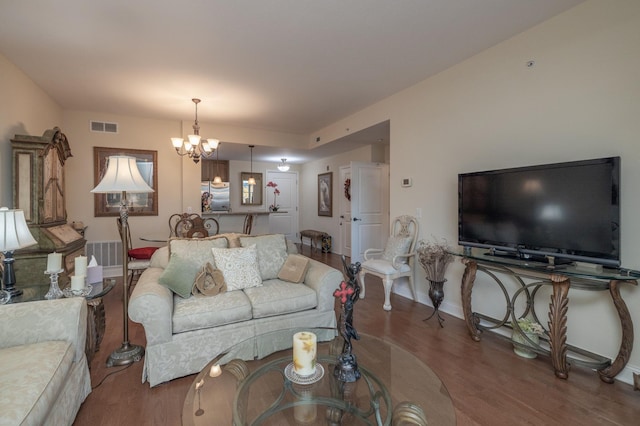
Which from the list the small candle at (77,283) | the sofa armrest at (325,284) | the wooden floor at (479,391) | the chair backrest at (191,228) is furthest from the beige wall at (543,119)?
the small candle at (77,283)

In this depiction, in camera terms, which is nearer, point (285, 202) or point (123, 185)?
point (123, 185)

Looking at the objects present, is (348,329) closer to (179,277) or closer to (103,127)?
(179,277)

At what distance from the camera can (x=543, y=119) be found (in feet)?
8.31

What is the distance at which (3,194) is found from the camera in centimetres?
305

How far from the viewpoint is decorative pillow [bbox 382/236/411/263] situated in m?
3.73

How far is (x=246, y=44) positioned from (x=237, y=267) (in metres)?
2.07

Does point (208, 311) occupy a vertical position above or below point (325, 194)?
below

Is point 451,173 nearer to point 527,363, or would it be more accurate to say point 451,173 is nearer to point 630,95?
point 630,95

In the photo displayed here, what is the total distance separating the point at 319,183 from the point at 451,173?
492 cm

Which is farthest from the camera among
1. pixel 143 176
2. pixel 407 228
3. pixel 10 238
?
pixel 143 176

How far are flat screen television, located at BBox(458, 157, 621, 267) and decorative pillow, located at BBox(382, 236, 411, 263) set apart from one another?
2.69 ft

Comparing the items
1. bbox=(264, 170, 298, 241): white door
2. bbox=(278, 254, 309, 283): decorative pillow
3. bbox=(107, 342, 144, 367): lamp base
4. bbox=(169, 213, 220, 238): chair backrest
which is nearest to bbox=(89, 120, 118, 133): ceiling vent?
bbox=(169, 213, 220, 238): chair backrest

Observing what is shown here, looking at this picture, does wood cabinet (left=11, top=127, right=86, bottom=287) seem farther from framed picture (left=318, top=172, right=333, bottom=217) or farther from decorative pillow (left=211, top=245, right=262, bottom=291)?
framed picture (left=318, top=172, right=333, bottom=217)

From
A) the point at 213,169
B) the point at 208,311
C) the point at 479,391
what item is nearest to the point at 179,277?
the point at 208,311
